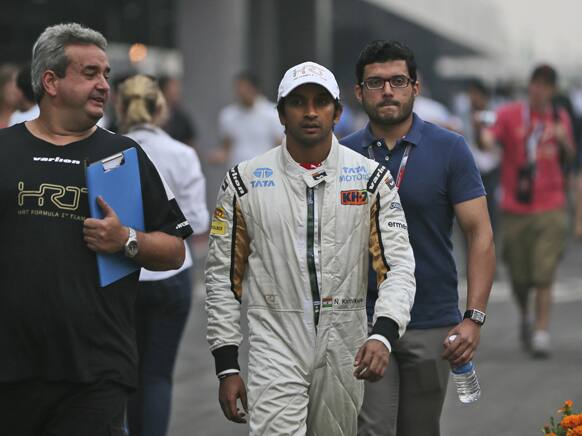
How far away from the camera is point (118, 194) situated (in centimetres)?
481

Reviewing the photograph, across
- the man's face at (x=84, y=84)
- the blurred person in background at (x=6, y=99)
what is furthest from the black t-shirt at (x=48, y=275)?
the blurred person in background at (x=6, y=99)

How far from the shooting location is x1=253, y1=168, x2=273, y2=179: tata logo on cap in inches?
204

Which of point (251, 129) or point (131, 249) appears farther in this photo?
point (251, 129)

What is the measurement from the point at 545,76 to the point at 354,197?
6227 mm

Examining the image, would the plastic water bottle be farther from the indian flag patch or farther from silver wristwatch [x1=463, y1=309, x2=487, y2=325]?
the indian flag patch

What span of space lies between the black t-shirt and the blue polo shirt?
4.64 ft

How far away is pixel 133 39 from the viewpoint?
961 inches

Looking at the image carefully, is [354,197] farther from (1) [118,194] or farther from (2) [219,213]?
(1) [118,194]

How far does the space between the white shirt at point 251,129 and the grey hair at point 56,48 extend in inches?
402

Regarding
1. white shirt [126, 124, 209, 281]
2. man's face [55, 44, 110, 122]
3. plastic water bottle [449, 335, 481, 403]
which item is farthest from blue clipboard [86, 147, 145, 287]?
white shirt [126, 124, 209, 281]

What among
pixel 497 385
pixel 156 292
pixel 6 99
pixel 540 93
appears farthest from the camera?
pixel 540 93

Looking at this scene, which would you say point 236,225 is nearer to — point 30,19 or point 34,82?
point 34,82

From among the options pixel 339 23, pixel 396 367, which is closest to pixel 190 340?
pixel 396 367

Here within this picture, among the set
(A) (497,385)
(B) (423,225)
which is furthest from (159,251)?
(A) (497,385)
